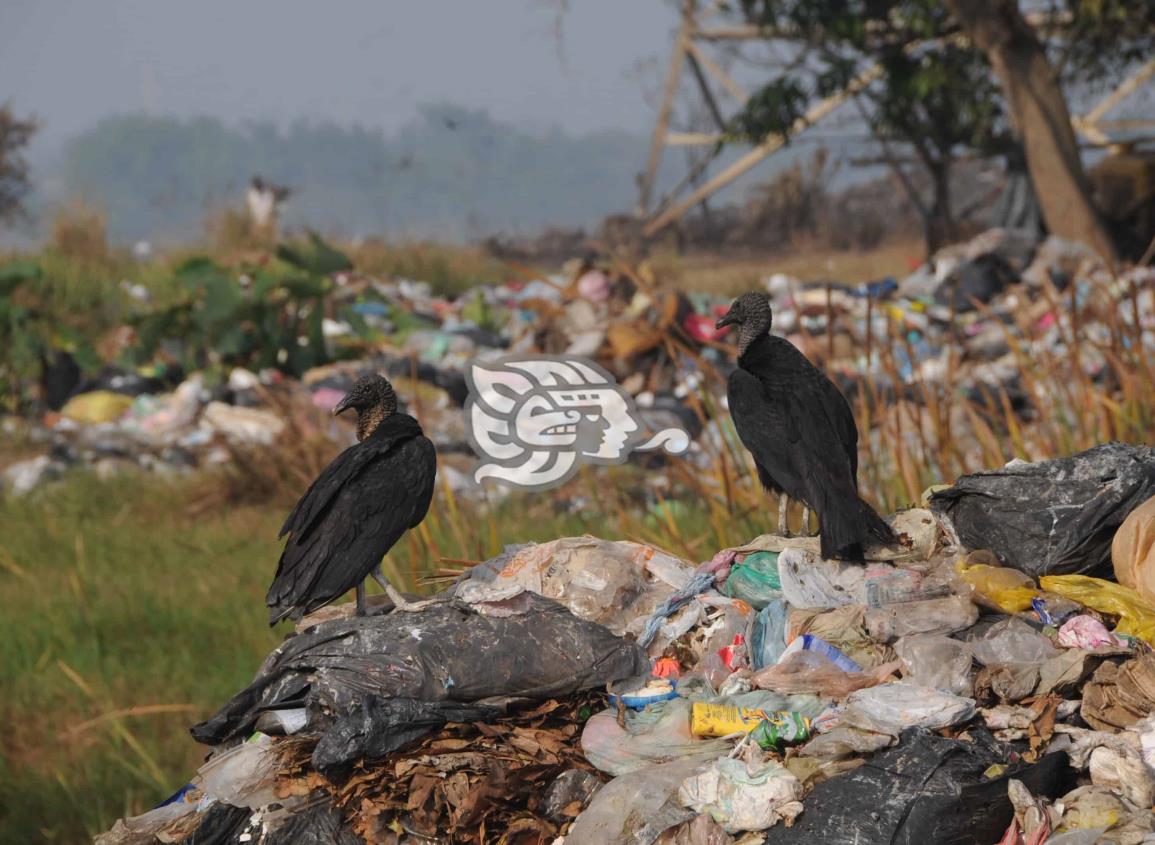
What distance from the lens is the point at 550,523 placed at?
21.2 feet

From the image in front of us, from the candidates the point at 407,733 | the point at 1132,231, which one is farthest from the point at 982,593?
the point at 1132,231

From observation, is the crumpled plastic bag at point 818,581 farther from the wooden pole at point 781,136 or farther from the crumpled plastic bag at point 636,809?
the wooden pole at point 781,136

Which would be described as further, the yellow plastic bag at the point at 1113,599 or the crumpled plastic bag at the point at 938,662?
the yellow plastic bag at the point at 1113,599

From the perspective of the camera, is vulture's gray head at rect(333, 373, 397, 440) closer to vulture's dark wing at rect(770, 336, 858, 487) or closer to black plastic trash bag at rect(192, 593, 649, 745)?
Result: black plastic trash bag at rect(192, 593, 649, 745)

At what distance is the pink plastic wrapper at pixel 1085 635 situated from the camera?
2059 mm

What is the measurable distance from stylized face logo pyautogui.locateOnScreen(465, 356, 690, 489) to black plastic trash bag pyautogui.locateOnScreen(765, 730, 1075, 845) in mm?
722

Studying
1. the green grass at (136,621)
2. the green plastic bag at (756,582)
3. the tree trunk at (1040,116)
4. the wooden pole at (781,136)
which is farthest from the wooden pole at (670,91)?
the green plastic bag at (756,582)

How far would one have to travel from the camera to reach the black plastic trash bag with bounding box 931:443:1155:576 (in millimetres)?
2314

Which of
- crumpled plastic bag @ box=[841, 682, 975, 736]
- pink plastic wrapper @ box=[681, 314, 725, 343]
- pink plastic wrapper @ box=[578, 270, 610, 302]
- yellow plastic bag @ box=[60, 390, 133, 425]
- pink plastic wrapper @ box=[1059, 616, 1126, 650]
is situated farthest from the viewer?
yellow plastic bag @ box=[60, 390, 133, 425]

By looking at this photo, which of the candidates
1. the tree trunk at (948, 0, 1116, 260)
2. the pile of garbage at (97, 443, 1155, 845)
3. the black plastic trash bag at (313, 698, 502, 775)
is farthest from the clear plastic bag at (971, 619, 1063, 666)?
the tree trunk at (948, 0, 1116, 260)

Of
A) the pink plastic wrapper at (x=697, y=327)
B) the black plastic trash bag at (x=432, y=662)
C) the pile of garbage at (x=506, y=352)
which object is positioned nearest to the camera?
the black plastic trash bag at (x=432, y=662)

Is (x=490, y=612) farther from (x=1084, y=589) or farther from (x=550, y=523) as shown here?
(x=550, y=523)

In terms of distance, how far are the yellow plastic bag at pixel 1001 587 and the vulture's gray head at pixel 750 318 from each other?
54 cm

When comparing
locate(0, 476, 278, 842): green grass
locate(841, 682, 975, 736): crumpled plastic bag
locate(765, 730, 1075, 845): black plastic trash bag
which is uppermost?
locate(841, 682, 975, 736): crumpled plastic bag
